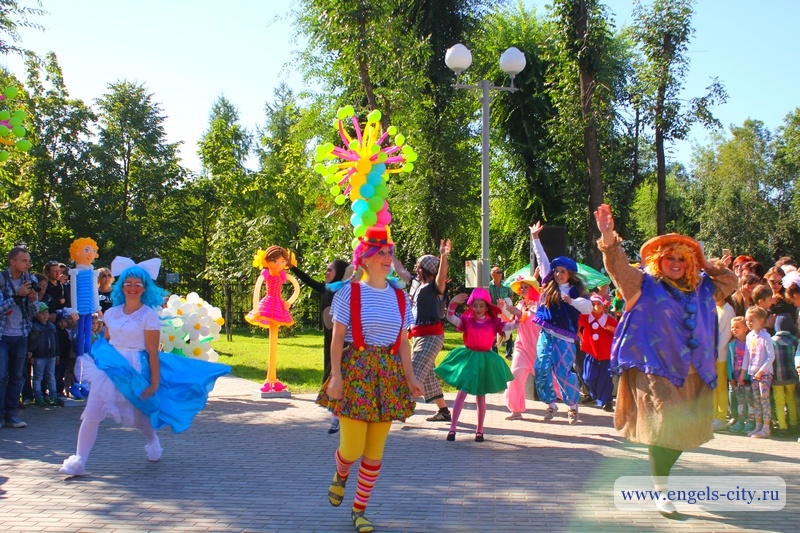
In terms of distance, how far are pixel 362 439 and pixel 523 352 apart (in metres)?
5.01

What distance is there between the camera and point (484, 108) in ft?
38.7

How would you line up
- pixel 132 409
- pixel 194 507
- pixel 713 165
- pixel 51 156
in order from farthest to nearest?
pixel 713 165
pixel 51 156
pixel 132 409
pixel 194 507

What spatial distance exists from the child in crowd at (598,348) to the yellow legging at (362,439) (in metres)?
5.49

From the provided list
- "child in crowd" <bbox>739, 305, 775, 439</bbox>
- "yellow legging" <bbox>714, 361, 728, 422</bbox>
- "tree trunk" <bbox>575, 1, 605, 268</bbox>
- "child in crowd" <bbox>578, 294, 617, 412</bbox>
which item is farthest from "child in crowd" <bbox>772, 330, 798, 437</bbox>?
"tree trunk" <bbox>575, 1, 605, 268</bbox>

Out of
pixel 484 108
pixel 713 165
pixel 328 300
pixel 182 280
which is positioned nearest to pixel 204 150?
pixel 182 280

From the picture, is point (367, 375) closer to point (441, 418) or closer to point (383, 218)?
point (383, 218)

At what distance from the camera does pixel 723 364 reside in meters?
8.92

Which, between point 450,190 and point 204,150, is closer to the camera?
point 450,190

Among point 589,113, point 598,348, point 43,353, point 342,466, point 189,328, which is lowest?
point 342,466

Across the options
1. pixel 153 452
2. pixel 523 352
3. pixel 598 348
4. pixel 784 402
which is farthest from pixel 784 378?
pixel 153 452

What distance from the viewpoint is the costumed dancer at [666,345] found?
5.26m

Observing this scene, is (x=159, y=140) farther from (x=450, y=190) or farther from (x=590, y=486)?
(x=590, y=486)

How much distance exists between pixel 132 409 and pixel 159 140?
18.2 metres

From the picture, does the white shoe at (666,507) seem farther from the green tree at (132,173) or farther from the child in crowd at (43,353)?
the green tree at (132,173)
